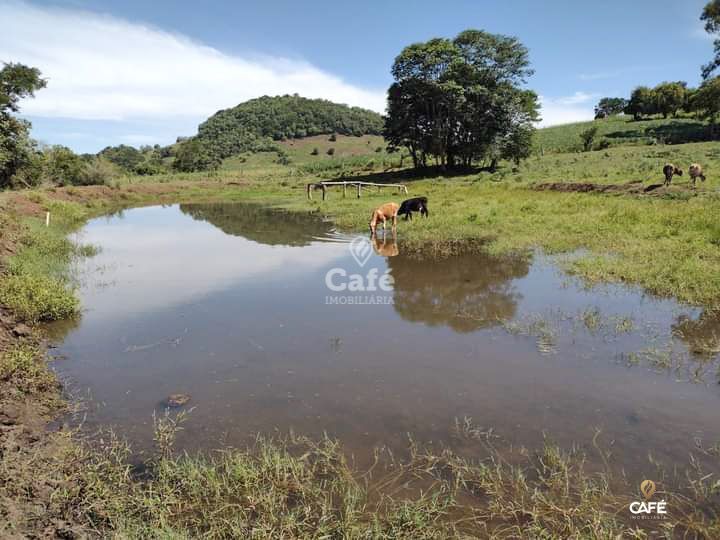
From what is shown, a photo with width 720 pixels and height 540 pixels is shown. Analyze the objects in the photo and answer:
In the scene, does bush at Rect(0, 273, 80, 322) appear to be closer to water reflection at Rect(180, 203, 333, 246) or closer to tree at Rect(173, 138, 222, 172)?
water reflection at Rect(180, 203, 333, 246)

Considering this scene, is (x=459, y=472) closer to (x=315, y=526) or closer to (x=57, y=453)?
(x=315, y=526)

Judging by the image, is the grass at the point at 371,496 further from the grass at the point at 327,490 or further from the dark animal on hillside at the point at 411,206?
the dark animal on hillside at the point at 411,206

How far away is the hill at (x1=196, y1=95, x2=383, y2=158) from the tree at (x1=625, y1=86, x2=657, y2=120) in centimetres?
6566

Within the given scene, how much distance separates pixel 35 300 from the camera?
27.5 feet

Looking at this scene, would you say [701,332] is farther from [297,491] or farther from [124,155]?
[124,155]

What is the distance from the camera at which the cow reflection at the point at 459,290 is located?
853 centimetres

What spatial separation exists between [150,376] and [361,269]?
7.05 m

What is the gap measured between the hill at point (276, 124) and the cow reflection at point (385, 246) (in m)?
102

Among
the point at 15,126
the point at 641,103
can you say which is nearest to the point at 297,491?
the point at 15,126

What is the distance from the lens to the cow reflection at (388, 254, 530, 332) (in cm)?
853

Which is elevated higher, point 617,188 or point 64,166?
point 64,166

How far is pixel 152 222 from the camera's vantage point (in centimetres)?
2591

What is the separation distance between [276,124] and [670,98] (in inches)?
3689

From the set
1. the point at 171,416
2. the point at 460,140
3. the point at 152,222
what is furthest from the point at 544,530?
the point at 460,140
